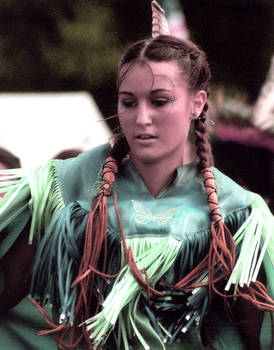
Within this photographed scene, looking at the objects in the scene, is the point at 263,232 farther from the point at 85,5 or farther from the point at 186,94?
the point at 85,5

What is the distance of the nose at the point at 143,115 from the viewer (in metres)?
1.28

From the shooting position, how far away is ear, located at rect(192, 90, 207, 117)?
1357 millimetres

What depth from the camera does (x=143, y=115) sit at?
128 cm

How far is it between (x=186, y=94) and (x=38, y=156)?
58 centimetres

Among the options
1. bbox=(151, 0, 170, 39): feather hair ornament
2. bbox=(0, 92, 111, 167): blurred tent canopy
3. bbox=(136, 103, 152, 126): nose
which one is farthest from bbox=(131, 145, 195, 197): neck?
bbox=(0, 92, 111, 167): blurred tent canopy

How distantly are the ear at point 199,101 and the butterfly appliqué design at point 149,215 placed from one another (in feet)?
0.70

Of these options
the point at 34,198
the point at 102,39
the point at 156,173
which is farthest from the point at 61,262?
the point at 102,39

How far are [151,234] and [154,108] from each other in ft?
0.86

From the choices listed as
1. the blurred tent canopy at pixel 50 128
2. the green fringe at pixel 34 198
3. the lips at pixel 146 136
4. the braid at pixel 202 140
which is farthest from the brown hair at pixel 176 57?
the blurred tent canopy at pixel 50 128

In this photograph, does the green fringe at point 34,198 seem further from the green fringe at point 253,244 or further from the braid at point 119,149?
the green fringe at point 253,244

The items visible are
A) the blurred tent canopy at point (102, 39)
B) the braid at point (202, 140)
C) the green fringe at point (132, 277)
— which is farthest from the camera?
the blurred tent canopy at point (102, 39)

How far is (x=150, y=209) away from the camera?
1.35 meters

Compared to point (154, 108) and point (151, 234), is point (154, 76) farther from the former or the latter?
point (151, 234)

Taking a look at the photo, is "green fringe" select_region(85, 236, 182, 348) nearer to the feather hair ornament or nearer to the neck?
the neck
